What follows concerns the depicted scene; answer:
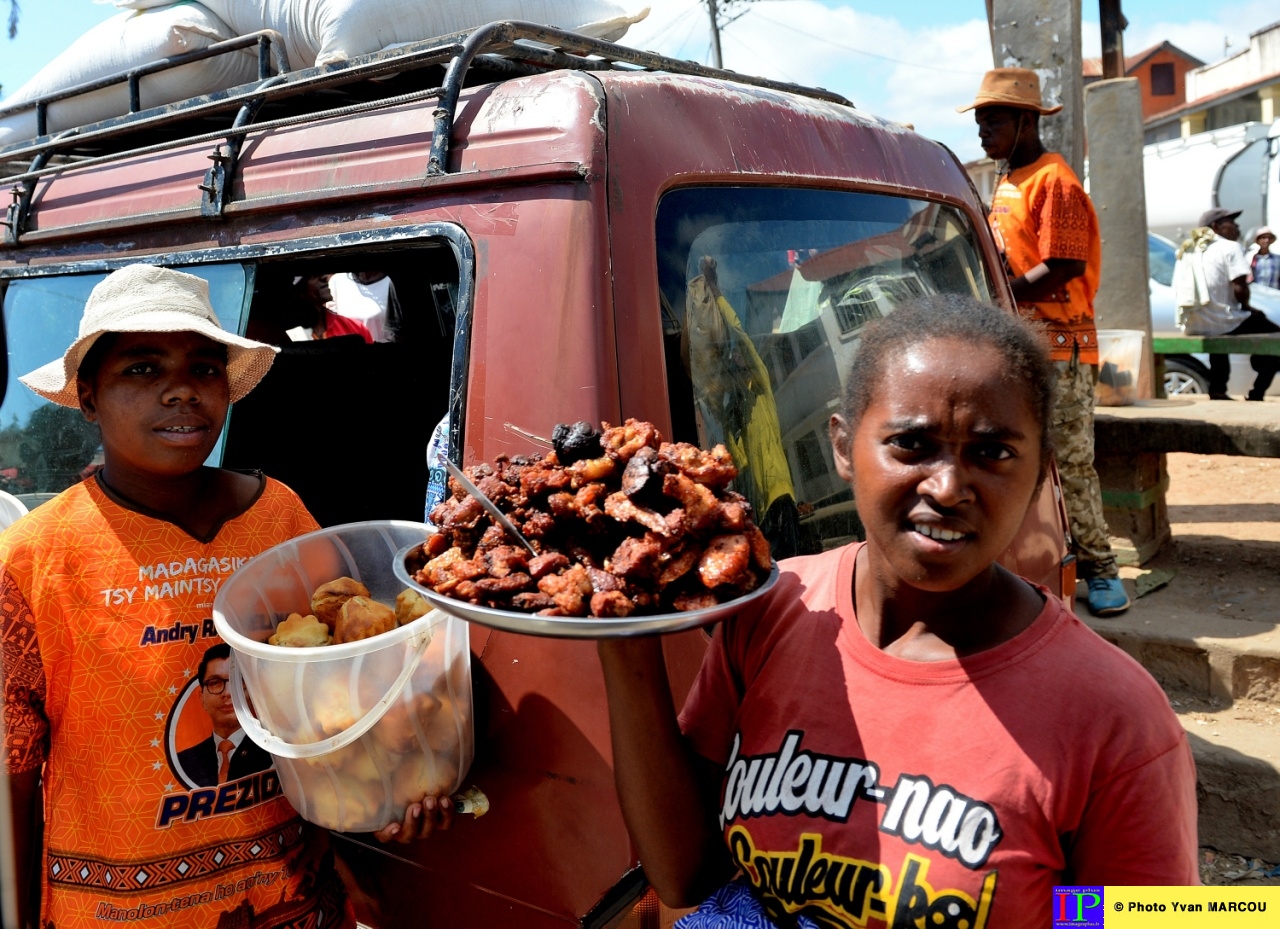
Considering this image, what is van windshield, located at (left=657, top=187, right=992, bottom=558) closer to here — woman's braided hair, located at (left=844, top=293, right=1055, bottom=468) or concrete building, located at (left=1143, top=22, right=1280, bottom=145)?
woman's braided hair, located at (left=844, top=293, right=1055, bottom=468)

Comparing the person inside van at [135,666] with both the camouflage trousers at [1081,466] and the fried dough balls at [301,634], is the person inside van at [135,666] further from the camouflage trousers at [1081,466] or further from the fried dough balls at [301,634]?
the camouflage trousers at [1081,466]

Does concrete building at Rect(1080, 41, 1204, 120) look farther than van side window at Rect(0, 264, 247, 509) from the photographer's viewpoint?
Yes

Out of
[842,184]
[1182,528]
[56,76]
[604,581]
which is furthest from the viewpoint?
[1182,528]

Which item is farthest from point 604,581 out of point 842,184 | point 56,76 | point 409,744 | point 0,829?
point 56,76

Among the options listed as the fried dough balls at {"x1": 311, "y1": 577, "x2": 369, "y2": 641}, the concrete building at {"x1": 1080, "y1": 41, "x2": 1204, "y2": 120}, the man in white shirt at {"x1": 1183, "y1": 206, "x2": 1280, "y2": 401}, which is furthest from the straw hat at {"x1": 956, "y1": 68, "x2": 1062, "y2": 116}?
the concrete building at {"x1": 1080, "y1": 41, "x2": 1204, "y2": 120}

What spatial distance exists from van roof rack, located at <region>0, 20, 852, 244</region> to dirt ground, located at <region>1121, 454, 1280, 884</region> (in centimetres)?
313

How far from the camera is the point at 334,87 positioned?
257 cm

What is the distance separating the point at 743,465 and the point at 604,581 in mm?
698

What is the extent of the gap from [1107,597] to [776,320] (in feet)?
10.5

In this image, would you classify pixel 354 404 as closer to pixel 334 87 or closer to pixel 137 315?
pixel 334 87

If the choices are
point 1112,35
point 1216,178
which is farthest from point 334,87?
point 1216,178

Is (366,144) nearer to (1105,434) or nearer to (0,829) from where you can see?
(0,829)

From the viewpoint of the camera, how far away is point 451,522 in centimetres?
149

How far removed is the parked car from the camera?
10.6 metres
